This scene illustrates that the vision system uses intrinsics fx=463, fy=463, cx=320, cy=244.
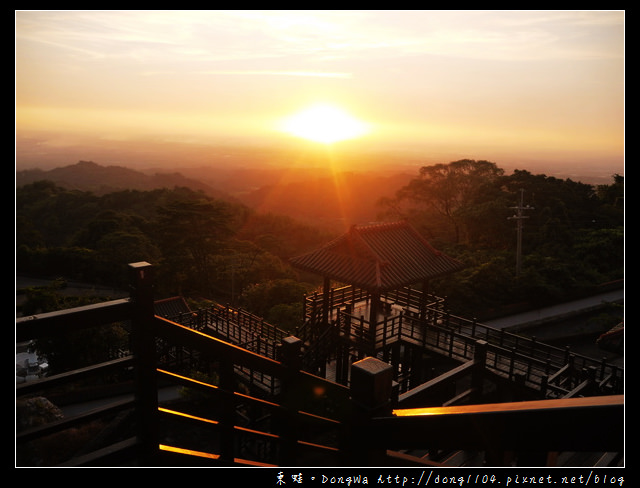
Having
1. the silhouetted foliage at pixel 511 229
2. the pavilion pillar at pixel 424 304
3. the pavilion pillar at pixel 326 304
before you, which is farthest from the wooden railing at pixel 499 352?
the silhouetted foliage at pixel 511 229

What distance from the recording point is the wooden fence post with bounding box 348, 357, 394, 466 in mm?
2467

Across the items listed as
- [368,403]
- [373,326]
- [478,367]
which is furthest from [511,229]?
[368,403]

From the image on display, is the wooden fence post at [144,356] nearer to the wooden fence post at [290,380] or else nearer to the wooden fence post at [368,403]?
the wooden fence post at [290,380]

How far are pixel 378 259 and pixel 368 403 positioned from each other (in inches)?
397

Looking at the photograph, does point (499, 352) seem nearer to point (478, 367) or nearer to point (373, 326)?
point (478, 367)

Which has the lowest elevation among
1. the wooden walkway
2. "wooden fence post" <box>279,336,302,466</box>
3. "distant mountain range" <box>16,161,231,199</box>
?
the wooden walkway

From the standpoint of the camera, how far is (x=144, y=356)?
7.79 ft

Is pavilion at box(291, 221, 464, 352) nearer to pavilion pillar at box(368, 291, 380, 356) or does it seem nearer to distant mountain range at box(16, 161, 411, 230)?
pavilion pillar at box(368, 291, 380, 356)

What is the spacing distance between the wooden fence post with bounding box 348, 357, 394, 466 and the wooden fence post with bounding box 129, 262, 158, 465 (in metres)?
1.07

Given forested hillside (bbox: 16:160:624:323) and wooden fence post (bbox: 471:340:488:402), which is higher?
forested hillside (bbox: 16:160:624:323)

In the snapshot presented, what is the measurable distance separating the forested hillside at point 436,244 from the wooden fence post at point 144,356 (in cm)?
1605

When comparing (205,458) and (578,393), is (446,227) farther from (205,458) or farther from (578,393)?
(205,458)

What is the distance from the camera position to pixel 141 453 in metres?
2.45

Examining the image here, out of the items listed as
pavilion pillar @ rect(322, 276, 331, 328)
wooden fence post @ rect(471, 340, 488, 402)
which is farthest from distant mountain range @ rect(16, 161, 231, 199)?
wooden fence post @ rect(471, 340, 488, 402)
